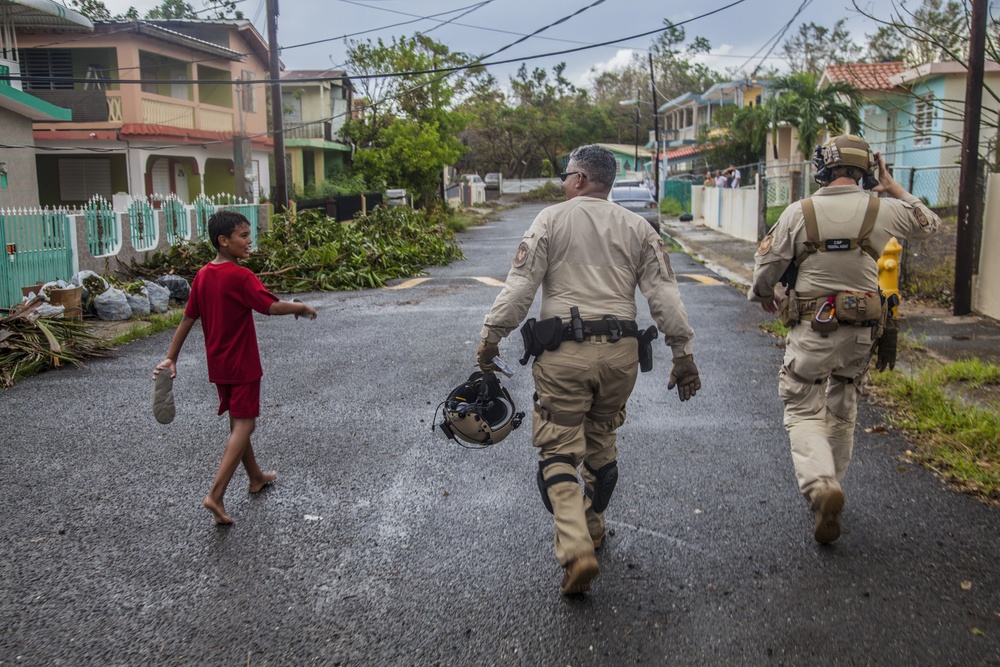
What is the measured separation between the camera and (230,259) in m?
4.94

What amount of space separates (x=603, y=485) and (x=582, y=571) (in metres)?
0.67

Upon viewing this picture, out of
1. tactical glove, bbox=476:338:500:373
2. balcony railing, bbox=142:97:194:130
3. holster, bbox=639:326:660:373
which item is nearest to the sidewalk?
holster, bbox=639:326:660:373

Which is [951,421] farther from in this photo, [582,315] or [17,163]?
[17,163]

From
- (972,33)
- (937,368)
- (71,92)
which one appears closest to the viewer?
(937,368)

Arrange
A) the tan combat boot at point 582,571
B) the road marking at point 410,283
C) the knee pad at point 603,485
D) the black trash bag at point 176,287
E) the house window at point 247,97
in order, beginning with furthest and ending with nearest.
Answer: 1. the house window at point 247,97
2. the road marking at point 410,283
3. the black trash bag at point 176,287
4. the knee pad at point 603,485
5. the tan combat boot at point 582,571

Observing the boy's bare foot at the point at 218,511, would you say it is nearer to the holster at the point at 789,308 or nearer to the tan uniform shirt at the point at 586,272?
the tan uniform shirt at the point at 586,272

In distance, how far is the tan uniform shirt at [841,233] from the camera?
4461 mm

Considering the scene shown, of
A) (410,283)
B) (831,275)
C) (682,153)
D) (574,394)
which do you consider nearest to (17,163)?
(410,283)

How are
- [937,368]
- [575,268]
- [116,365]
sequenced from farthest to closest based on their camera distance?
[116,365], [937,368], [575,268]

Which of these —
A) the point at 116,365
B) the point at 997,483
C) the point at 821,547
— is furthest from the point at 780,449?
the point at 116,365

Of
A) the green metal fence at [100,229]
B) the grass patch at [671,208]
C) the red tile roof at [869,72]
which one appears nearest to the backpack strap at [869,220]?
the green metal fence at [100,229]

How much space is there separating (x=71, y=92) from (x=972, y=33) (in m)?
21.2

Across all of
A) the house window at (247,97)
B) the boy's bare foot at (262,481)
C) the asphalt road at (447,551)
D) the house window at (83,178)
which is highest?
the house window at (247,97)

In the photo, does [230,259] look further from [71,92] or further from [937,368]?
[71,92]
